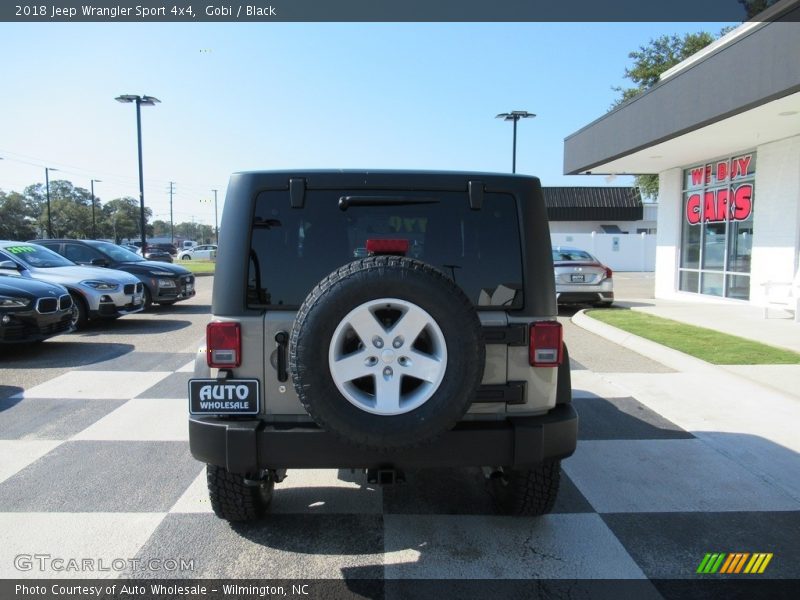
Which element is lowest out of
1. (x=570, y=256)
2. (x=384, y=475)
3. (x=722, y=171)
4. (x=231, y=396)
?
(x=384, y=475)

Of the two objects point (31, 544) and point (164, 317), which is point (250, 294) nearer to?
point (31, 544)

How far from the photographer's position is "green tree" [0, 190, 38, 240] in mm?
67994

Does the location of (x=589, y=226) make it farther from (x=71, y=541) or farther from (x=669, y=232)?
(x=71, y=541)

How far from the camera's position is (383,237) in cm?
312

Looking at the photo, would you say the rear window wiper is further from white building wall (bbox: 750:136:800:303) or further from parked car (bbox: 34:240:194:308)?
white building wall (bbox: 750:136:800:303)

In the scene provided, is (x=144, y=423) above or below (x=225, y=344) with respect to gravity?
below

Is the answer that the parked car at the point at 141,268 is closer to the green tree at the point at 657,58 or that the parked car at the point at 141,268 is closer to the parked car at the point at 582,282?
the parked car at the point at 582,282

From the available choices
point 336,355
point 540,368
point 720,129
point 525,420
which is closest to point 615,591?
point 525,420

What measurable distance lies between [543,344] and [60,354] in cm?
769

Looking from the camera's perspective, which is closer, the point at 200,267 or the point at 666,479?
the point at 666,479

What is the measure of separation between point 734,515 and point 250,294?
315 centimetres

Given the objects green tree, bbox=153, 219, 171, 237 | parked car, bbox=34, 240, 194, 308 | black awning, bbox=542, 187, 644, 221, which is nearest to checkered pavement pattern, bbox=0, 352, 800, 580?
parked car, bbox=34, 240, 194, 308

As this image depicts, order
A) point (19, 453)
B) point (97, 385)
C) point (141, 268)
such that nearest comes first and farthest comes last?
point (19, 453)
point (97, 385)
point (141, 268)

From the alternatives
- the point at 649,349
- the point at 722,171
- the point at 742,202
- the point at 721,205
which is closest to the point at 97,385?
the point at 649,349
